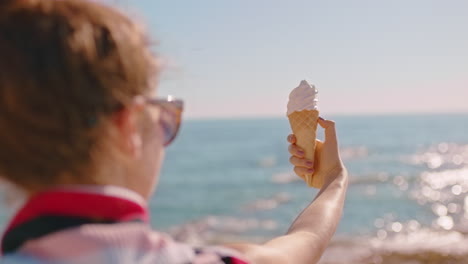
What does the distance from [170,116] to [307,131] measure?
44.7 inches

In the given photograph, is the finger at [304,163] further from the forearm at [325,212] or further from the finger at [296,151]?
the forearm at [325,212]

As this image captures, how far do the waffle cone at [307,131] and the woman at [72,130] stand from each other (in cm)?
118

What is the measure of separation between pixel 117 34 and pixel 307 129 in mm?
1352

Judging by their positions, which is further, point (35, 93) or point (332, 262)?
point (332, 262)

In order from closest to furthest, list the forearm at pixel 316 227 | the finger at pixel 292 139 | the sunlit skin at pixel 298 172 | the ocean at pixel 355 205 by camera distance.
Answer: the sunlit skin at pixel 298 172
the forearm at pixel 316 227
the finger at pixel 292 139
the ocean at pixel 355 205

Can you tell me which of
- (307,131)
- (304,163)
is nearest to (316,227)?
(304,163)

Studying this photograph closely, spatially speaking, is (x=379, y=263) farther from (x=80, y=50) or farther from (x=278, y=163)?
(x=278, y=163)

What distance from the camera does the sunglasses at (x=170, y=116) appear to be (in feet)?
3.64

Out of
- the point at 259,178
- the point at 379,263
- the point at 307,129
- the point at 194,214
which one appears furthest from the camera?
the point at 259,178

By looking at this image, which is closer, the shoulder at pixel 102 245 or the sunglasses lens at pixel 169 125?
the shoulder at pixel 102 245

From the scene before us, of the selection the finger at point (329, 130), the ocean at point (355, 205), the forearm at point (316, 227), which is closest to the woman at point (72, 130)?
the forearm at point (316, 227)

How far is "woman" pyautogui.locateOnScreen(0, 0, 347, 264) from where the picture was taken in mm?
894

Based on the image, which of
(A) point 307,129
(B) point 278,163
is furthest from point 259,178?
(A) point 307,129

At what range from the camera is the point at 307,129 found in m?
2.20
